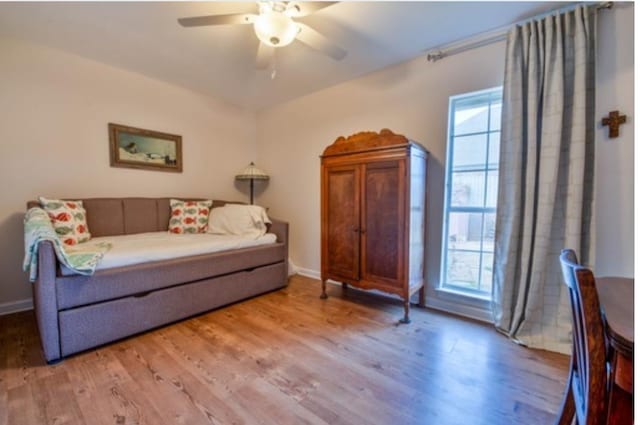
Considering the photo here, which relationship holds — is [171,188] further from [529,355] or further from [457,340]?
[529,355]

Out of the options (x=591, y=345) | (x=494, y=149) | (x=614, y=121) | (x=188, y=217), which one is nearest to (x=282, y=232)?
(x=188, y=217)

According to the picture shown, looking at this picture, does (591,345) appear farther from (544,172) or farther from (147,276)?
(147,276)

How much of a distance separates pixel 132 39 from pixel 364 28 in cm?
192

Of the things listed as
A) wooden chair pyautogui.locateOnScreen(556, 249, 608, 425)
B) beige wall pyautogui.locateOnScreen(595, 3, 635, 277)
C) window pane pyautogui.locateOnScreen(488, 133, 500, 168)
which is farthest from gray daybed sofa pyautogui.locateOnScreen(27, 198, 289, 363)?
beige wall pyautogui.locateOnScreen(595, 3, 635, 277)

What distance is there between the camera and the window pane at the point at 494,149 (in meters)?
2.28

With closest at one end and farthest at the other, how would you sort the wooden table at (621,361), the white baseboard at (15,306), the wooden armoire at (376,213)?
1. the wooden table at (621,361)
2. the wooden armoire at (376,213)
3. the white baseboard at (15,306)

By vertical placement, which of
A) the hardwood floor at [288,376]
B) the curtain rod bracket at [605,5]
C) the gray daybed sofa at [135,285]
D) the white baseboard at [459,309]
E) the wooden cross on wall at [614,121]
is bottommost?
the hardwood floor at [288,376]

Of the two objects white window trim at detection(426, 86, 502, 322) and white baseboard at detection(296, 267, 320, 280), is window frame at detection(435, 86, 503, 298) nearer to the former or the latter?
white window trim at detection(426, 86, 502, 322)

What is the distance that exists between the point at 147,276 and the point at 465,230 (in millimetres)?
2599

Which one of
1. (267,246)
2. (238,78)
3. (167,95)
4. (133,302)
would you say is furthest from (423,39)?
(133,302)

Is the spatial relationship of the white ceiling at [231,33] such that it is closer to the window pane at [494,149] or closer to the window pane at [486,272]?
the window pane at [494,149]

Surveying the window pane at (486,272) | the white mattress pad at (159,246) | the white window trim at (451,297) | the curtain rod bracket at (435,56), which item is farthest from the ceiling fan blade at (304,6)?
Result: the window pane at (486,272)

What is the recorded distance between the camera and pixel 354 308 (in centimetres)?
256

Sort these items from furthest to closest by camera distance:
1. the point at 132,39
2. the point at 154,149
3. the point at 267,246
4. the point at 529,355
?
1. the point at 154,149
2. the point at 267,246
3. the point at 132,39
4. the point at 529,355
